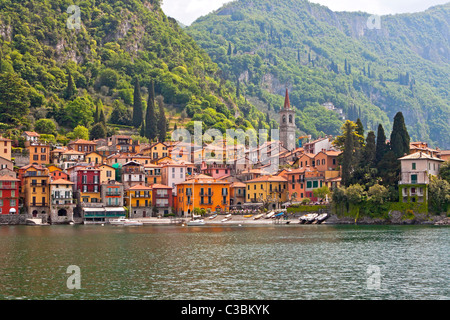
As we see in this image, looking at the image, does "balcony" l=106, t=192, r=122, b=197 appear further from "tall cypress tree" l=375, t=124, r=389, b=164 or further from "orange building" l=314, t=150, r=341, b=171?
"tall cypress tree" l=375, t=124, r=389, b=164

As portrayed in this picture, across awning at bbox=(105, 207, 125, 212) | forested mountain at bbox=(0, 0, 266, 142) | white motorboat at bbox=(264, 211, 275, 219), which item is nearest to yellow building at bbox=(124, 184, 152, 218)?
awning at bbox=(105, 207, 125, 212)

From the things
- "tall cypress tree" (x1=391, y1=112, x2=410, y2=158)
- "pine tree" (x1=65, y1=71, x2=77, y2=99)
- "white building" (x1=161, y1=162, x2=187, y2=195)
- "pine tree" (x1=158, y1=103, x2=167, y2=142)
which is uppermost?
"pine tree" (x1=65, y1=71, x2=77, y2=99)

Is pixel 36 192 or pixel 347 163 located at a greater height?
pixel 347 163

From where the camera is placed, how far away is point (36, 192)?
11025 centimetres

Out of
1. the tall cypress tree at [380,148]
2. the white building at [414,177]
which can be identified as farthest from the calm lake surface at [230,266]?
the tall cypress tree at [380,148]

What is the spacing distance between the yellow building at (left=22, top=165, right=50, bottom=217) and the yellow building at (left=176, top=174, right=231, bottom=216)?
71.6ft

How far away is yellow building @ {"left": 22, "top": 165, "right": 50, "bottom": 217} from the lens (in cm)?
10975

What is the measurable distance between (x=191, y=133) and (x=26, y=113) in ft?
128

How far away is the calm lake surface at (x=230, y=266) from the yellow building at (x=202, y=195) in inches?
1568

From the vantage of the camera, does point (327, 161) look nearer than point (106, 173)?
Yes

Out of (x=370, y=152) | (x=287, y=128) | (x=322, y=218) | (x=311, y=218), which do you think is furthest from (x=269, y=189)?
(x=287, y=128)

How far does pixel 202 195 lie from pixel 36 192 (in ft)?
87.1

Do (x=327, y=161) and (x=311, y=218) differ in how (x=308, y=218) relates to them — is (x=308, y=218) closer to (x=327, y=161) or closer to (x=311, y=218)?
(x=311, y=218)
